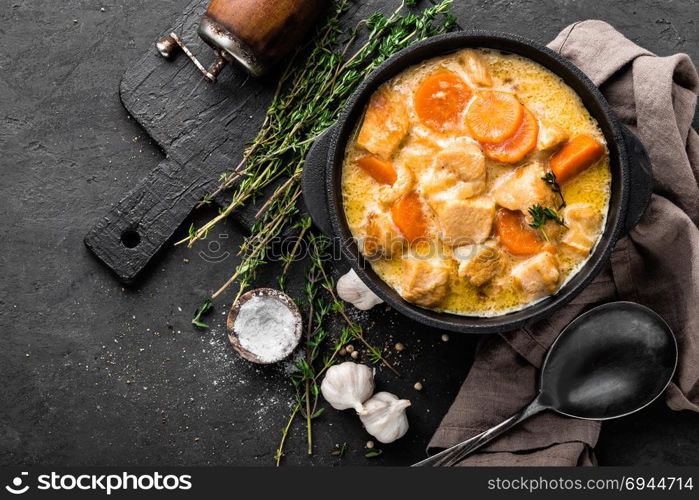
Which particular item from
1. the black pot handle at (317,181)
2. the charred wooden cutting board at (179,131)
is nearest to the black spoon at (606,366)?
the black pot handle at (317,181)

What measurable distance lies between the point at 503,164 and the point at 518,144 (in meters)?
0.10

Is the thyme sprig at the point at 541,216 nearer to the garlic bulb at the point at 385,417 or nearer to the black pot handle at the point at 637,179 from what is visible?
the black pot handle at the point at 637,179

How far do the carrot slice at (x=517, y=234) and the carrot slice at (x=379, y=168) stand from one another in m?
0.44

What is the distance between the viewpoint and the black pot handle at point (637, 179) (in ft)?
8.23

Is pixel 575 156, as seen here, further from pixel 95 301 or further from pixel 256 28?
pixel 95 301

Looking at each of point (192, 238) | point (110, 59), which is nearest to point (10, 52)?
point (110, 59)

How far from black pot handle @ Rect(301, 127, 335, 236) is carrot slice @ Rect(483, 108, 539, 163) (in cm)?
63

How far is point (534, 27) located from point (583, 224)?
1152 mm

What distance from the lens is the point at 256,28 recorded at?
9.46 feet

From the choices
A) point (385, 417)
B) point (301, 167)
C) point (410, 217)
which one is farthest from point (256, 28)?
point (385, 417)

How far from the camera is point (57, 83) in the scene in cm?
326

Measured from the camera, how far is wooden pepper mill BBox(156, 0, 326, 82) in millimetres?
2879

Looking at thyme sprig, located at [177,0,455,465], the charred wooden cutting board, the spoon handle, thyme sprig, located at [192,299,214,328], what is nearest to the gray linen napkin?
the spoon handle

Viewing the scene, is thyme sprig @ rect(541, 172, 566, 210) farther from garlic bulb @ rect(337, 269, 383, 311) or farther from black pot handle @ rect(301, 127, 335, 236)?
garlic bulb @ rect(337, 269, 383, 311)
